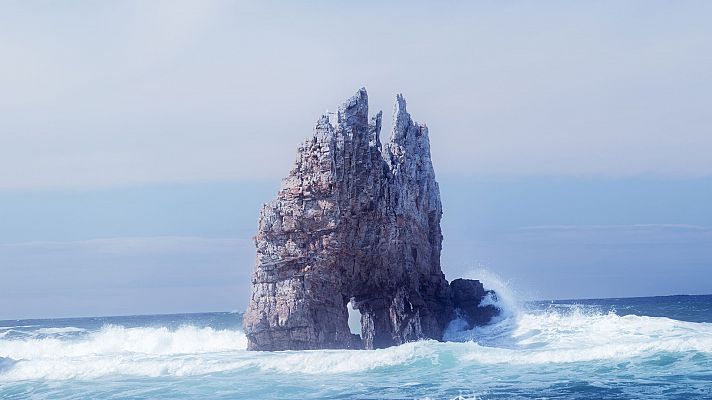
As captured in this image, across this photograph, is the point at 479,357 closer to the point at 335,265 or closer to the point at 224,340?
the point at 335,265

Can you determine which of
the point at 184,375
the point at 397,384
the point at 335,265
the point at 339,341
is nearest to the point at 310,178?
the point at 335,265

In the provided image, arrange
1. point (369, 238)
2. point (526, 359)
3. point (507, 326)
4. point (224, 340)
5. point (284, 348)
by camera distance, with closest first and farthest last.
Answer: point (526, 359), point (284, 348), point (369, 238), point (507, 326), point (224, 340)

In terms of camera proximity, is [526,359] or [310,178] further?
[310,178]

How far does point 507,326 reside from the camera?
130ft

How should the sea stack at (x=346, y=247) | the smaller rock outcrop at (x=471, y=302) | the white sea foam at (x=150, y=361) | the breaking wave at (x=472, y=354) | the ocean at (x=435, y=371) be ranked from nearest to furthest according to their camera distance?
the ocean at (x=435, y=371), the breaking wave at (x=472, y=354), the white sea foam at (x=150, y=361), the sea stack at (x=346, y=247), the smaller rock outcrop at (x=471, y=302)

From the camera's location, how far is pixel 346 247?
114ft

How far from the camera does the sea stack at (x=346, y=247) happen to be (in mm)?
33500

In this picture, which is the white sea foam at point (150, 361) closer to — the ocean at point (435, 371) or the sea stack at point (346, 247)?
the ocean at point (435, 371)

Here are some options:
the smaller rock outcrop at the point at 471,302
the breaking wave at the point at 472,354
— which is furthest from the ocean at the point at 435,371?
the smaller rock outcrop at the point at 471,302

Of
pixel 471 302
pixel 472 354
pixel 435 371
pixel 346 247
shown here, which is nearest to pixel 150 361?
pixel 346 247

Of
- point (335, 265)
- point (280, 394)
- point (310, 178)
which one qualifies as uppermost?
point (310, 178)

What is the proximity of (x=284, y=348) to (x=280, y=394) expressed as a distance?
9154 millimetres

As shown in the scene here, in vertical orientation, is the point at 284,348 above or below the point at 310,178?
below

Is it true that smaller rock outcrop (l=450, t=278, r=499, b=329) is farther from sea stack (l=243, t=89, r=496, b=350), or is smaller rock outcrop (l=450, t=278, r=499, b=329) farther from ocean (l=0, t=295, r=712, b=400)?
ocean (l=0, t=295, r=712, b=400)
